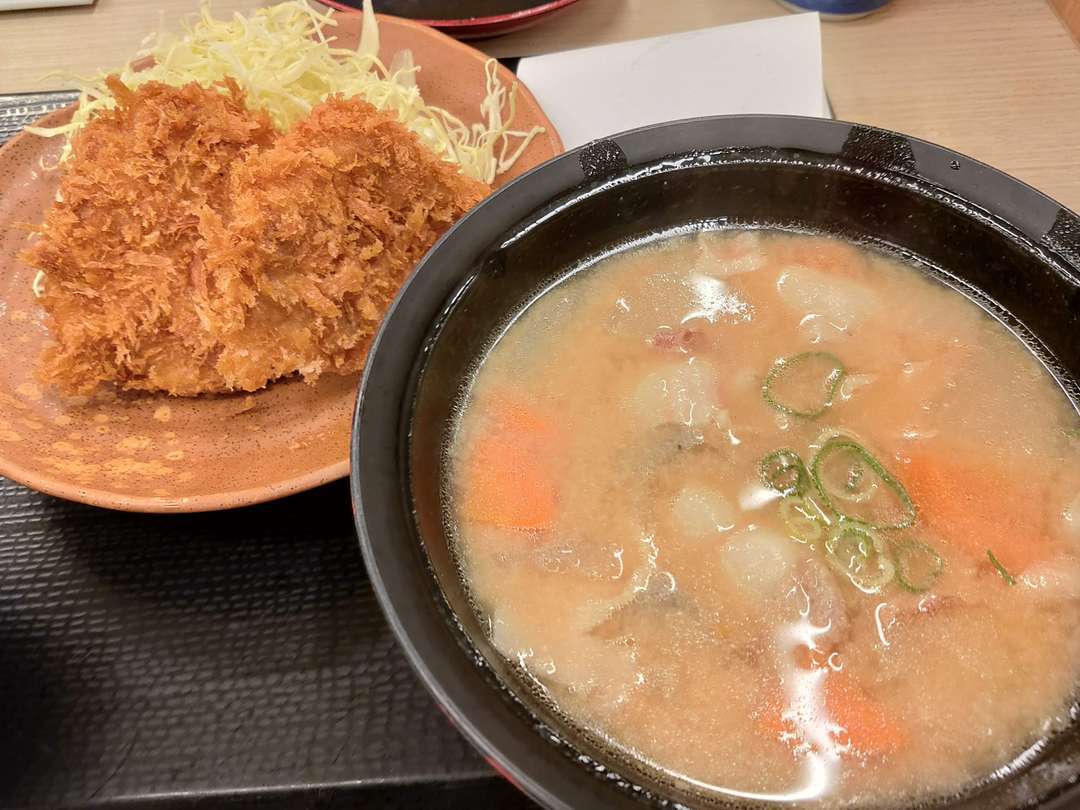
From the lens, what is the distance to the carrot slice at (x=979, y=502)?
1.08 m

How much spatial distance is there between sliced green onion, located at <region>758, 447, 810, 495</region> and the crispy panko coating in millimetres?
967

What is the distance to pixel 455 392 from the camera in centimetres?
123

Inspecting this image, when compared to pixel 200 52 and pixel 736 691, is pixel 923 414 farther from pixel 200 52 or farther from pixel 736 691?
pixel 200 52

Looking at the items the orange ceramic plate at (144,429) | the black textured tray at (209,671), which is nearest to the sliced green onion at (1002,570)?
the black textured tray at (209,671)

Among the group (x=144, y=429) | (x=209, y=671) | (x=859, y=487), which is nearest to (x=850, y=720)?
(x=859, y=487)

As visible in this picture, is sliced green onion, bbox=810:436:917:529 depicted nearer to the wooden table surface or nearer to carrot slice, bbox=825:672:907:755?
carrot slice, bbox=825:672:907:755

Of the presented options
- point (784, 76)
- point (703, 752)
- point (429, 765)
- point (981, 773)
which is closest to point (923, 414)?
point (981, 773)

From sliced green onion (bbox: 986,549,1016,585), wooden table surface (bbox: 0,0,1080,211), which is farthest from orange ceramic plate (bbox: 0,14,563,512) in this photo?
sliced green onion (bbox: 986,549,1016,585)

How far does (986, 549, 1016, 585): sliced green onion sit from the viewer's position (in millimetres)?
1049

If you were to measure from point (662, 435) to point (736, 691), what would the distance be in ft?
1.31

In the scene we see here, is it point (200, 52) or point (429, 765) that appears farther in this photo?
point (200, 52)

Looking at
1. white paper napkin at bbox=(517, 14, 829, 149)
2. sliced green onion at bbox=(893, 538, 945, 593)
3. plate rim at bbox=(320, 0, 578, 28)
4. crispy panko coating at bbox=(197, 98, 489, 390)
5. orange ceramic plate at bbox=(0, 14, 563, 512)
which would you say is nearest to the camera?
sliced green onion at bbox=(893, 538, 945, 593)

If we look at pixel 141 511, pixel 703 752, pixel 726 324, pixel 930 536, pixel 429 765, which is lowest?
pixel 429 765

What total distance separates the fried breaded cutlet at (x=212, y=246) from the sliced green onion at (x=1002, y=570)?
1282 millimetres
